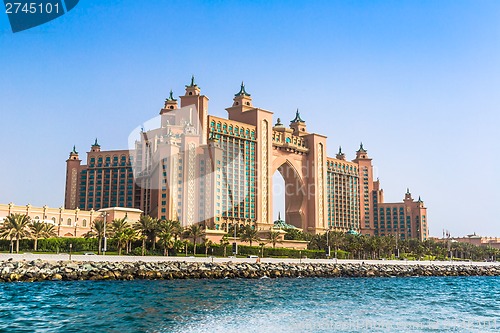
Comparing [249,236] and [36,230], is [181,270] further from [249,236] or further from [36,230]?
[249,236]

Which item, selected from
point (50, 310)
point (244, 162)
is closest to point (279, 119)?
point (244, 162)

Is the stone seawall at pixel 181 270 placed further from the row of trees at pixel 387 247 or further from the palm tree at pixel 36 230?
the row of trees at pixel 387 247

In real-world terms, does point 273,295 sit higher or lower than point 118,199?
lower

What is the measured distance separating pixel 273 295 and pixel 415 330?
2188 centimetres

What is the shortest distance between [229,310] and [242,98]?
469ft

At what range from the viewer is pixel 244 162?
550ft

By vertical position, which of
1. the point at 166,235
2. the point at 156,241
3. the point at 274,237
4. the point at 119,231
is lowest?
the point at 156,241

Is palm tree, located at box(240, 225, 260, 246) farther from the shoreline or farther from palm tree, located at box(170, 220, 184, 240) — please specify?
the shoreline

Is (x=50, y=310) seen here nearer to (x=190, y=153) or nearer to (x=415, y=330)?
(x=415, y=330)

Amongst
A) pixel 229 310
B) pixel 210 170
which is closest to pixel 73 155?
pixel 210 170

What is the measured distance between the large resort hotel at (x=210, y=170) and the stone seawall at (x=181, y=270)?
58.9m

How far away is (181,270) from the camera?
7631 centimetres

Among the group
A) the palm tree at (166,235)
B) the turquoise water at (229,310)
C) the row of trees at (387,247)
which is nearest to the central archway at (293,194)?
the row of trees at (387,247)

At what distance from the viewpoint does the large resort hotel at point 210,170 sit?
14738 centimetres
